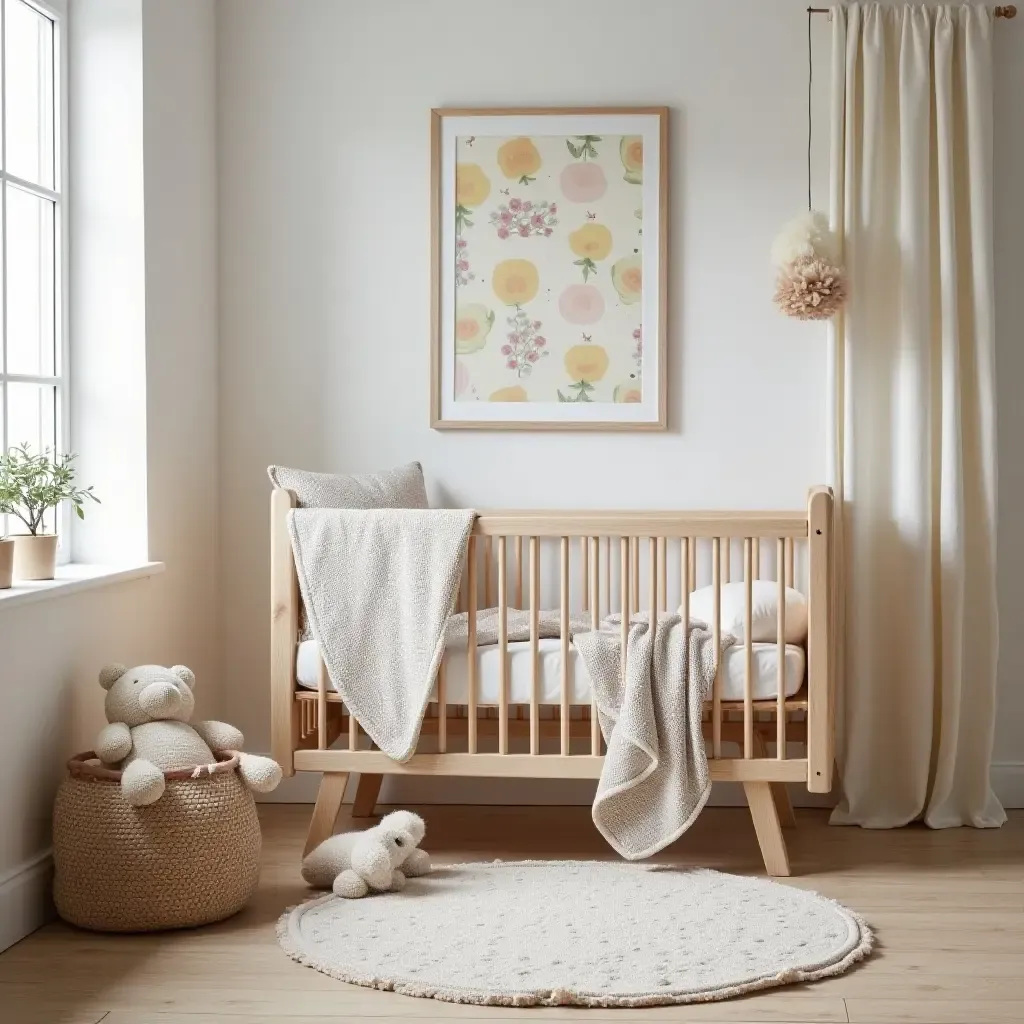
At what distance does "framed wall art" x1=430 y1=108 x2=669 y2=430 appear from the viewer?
10.8ft

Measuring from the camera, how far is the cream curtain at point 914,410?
3.13 m

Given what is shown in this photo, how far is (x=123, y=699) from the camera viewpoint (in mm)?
2465

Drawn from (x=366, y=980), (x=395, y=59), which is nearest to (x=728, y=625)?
(x=366, y=980)

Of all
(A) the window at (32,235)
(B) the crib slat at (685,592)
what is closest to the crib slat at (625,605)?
(B) the crib slat at (685,592)

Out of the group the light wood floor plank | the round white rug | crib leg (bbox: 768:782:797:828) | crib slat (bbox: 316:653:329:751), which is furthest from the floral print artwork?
the light wood floor plank

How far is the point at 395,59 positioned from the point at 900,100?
1251mm

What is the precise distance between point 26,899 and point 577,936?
98 cm

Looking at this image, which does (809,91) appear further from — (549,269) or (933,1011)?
(933,1011)

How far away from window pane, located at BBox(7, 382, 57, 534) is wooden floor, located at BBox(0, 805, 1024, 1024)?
881 millimetres

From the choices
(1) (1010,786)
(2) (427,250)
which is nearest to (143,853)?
(2) (427,250)

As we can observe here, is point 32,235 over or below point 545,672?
over

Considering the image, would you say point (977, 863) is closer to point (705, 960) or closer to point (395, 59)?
point (705, 960)

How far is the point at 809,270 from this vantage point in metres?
3.03

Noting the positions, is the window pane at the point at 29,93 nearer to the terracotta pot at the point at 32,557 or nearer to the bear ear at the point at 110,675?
the terracotta pot at the point at 32,557
